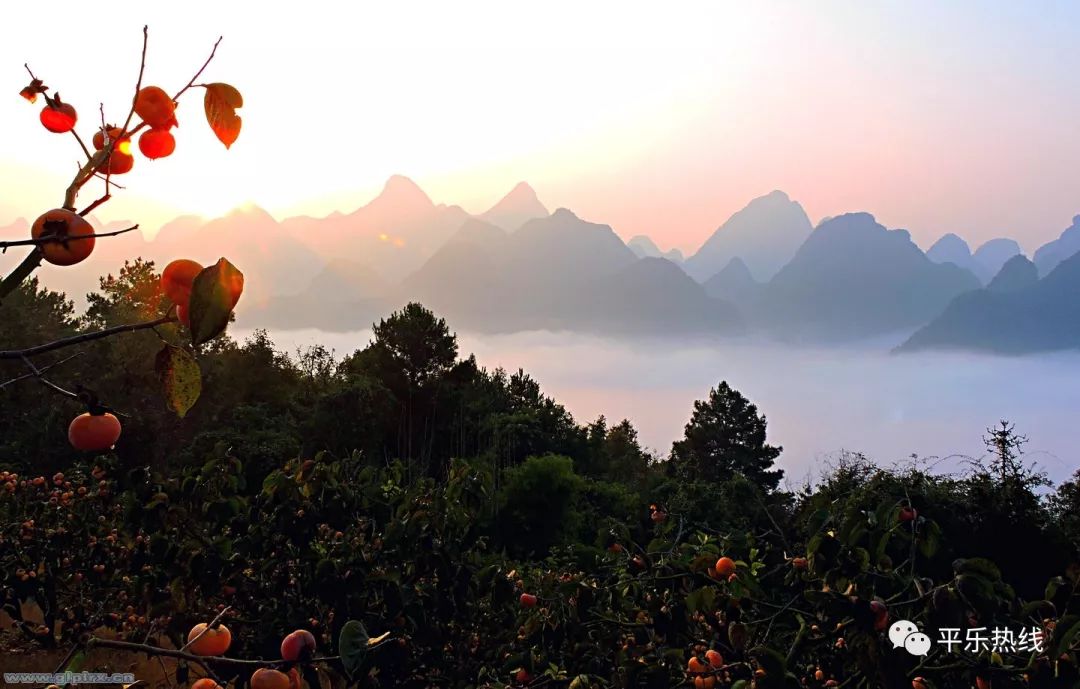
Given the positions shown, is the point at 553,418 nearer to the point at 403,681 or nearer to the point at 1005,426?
the point at 1005,426

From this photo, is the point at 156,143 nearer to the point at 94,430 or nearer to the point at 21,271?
the point at 21,271

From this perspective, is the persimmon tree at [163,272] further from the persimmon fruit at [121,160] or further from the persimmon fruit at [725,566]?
the persimmon fruit at [725,566]

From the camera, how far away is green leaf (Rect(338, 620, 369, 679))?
2.99ft

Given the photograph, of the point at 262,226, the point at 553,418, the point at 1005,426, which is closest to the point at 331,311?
the point at 262,226

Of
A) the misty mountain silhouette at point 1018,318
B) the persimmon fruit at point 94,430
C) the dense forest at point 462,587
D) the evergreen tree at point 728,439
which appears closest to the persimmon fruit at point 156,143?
the dense forest at point 462,587

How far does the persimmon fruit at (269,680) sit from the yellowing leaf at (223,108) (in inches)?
25.1

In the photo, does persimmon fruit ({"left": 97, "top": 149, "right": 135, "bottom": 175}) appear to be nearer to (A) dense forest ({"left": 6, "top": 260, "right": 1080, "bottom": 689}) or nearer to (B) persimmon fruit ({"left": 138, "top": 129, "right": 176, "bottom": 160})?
(B) persimmon fruit ({"left": 138, "top": 129, "right": 176, "bottom": 160})

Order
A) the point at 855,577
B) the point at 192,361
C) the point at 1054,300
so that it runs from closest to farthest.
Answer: the point at 192,361 < the point at 855,577 < the point at 1054,300

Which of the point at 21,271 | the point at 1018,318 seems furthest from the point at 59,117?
the point at 1018,318

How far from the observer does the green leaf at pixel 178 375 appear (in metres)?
0.75

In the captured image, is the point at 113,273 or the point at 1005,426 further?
the point at 113,273

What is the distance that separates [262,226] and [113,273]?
14973 cm

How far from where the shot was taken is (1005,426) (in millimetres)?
12141

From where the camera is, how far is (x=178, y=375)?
75cm
